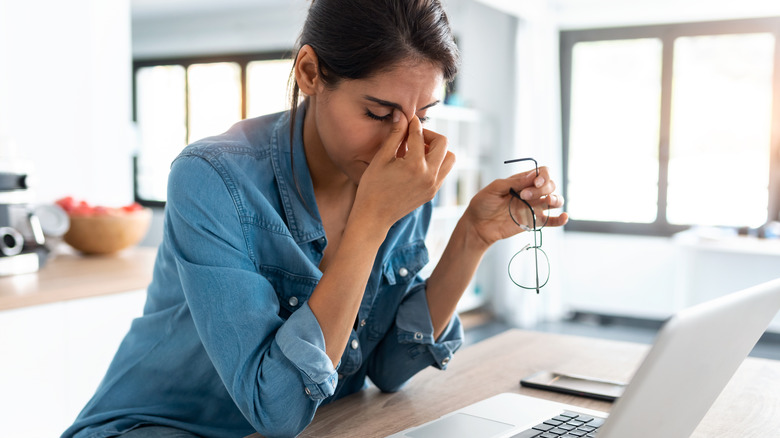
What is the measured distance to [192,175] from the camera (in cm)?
98

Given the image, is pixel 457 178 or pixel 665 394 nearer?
pixel 665 394

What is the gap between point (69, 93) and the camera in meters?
2.60

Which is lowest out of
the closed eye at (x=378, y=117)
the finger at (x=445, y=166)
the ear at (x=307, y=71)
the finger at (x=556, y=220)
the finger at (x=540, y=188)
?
the finger at (x=556, y=220)

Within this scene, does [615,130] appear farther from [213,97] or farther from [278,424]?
[278,424]

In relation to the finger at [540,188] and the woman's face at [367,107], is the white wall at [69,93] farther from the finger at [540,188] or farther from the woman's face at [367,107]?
the finger at [540,188]

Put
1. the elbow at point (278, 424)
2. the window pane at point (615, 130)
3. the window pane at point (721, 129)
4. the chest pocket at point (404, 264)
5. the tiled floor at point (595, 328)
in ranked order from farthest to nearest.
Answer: the window pane at point (615, 130) < the window pane at point (721, 129) < the tiled floor at point (595, 328) < the chest pocket at point (404, 264) < the elbow at point (278, 424)

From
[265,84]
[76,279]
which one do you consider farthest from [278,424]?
[265,84]

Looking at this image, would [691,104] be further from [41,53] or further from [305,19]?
[305,19]

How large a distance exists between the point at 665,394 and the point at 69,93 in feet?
8.19

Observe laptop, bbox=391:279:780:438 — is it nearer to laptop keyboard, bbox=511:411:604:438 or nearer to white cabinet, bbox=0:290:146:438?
laptop keyboard, bbox=511:411:604:438

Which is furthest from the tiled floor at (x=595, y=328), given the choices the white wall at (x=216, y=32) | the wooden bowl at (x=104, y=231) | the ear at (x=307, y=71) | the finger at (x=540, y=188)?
the ear at (x=307, y=71)

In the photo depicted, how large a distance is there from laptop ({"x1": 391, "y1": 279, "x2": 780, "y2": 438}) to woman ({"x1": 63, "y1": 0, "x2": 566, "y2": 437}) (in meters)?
0.18

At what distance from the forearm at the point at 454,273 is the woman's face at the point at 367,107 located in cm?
23

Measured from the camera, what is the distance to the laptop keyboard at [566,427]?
0.92 meters
